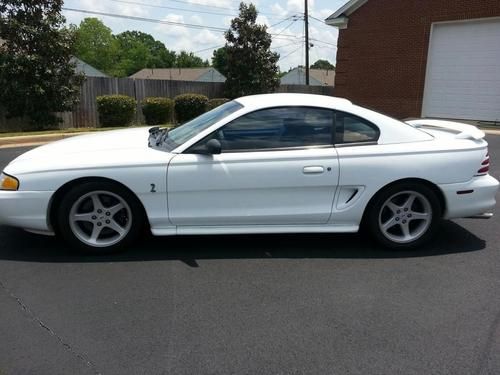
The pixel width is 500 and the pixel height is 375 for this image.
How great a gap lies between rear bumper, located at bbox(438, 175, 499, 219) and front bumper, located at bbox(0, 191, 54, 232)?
355cm

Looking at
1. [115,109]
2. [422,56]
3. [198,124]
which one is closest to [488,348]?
[198,124]

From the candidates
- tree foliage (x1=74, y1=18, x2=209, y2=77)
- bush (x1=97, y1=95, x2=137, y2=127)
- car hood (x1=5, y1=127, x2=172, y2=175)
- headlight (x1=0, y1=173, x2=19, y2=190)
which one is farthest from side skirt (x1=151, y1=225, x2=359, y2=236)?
tree foliage (x1=74, y1=18, x2=209, y2=77)

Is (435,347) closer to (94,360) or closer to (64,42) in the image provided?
(94,360)

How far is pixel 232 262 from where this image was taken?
14.3 feet

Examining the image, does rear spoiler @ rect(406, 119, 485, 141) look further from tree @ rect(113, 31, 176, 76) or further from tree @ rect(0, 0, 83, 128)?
tree @ rect(113, 31, 176, 76)

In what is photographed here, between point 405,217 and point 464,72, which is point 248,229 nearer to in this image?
point 405,217

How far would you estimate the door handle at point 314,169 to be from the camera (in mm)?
4484

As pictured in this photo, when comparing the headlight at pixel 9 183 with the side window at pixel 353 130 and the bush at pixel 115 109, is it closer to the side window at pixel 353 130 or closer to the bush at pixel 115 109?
the side window at pixel 353 130

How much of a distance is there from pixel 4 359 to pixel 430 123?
4.83 meters

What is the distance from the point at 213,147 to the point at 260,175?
0.48 meters

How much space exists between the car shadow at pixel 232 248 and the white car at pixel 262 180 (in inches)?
6.3

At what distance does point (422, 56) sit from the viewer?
756 inches

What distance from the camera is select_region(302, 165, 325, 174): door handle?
4.48m

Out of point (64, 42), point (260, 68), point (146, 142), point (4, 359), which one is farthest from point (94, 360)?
point (260, 68)
